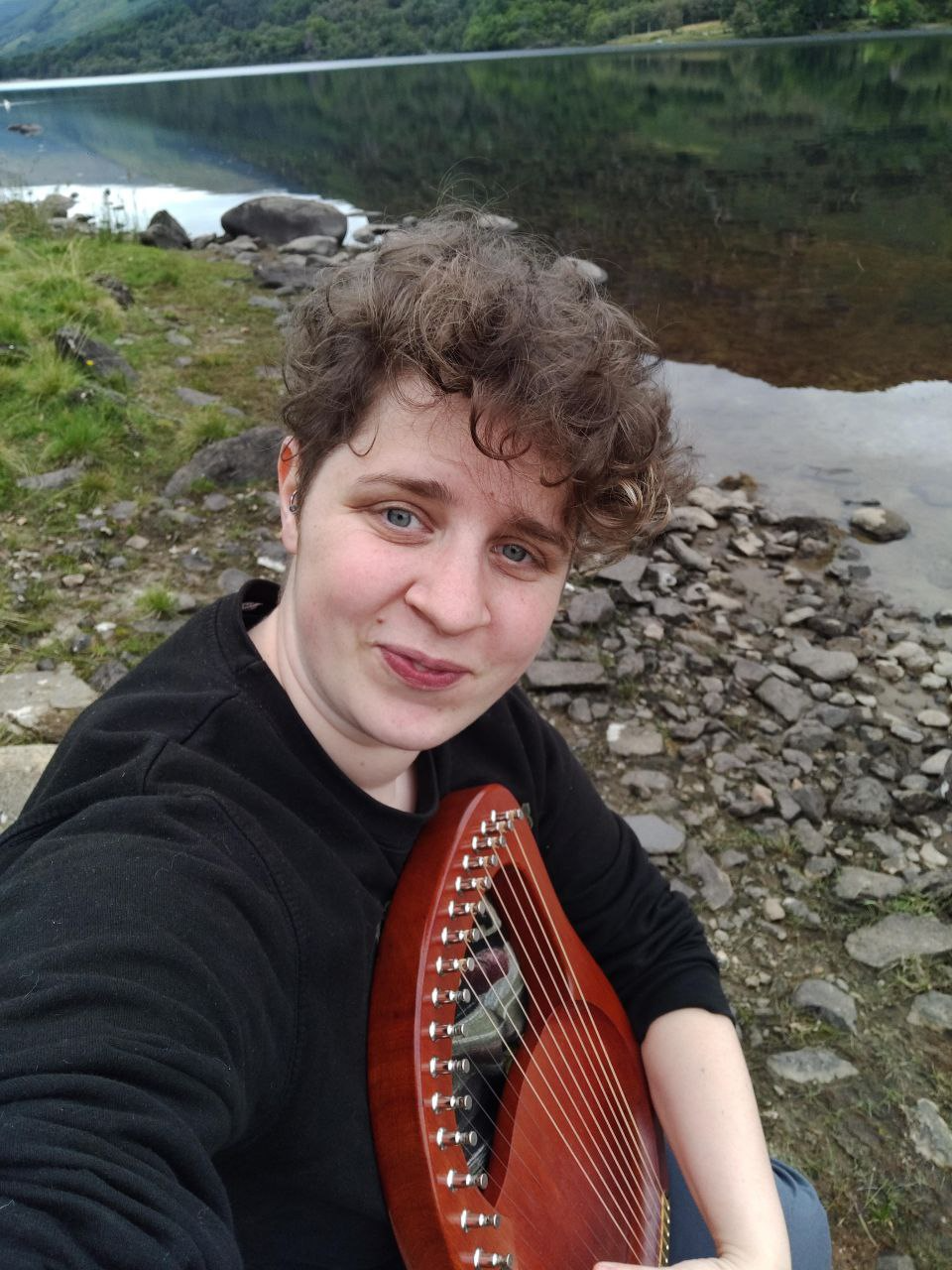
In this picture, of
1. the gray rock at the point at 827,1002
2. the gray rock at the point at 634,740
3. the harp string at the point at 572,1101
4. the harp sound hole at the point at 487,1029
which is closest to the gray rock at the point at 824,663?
the gray rock at the point at 634,740

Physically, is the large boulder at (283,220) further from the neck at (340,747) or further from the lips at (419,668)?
the lips at (419,668)

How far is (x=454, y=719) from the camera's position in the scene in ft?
5.07

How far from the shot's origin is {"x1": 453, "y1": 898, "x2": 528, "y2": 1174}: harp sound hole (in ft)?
4.93

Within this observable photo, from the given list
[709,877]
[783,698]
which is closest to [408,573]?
[709,877]

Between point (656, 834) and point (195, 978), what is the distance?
265cm

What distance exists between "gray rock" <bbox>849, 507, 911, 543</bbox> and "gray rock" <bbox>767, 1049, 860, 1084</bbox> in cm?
410

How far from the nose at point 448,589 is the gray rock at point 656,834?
2132mm

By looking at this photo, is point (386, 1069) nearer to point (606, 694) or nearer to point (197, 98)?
point (606, 694)

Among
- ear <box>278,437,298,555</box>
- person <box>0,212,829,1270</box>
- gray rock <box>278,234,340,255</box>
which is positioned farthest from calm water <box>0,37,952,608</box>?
gray rock <box>278,234,340,255</box>

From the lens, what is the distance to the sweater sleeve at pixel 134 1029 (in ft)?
2.85

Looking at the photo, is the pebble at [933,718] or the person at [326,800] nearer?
the person at [326,800]

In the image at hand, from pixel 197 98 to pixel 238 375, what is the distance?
6538 cm

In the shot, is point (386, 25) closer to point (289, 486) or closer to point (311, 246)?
point (311, 246)

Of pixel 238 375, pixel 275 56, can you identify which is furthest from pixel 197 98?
pixel 238 375
